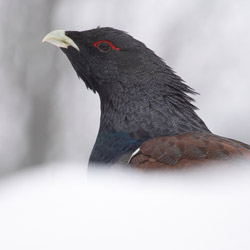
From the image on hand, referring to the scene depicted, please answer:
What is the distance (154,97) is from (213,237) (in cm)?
284

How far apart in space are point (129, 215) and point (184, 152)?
1.93 m

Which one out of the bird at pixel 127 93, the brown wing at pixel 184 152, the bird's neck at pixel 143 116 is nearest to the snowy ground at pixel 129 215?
the brown wing at pixel 184 152

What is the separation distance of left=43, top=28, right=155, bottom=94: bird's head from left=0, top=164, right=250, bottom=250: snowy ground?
280 centimetres

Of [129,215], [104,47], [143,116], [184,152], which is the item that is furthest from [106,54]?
[129,215]

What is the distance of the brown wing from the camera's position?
2.66 metres

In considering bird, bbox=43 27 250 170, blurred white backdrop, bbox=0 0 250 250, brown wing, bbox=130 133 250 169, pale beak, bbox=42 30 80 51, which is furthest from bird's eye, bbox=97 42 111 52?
blurred white backdrop, bbox=0 0 250 250

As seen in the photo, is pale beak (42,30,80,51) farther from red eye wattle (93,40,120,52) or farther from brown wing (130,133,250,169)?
brown wing (130,133,250,169)

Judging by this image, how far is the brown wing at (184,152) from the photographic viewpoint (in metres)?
2.66

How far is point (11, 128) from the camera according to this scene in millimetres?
8398

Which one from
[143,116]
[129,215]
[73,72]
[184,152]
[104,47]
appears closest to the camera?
[129,215]

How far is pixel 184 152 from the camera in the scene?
8.89ft

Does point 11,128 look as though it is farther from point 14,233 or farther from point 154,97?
point 14,233

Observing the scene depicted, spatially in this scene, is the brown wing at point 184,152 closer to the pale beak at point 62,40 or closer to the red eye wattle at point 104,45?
the red eye wattle at point 104,45

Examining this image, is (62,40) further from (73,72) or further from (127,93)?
(73,72)
